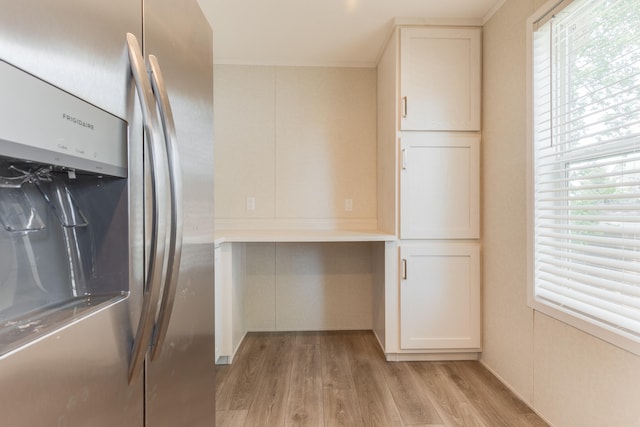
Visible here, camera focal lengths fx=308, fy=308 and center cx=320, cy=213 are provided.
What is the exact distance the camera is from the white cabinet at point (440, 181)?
2.06 metres

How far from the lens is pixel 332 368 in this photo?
2.04 m

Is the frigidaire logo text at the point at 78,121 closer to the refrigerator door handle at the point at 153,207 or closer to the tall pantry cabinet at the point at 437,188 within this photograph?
the refrigerator door handle at the point at 153,207

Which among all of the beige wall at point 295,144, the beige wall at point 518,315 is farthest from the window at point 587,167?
the beige wall at point 295,144

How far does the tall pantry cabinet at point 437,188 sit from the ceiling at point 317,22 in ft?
0.39

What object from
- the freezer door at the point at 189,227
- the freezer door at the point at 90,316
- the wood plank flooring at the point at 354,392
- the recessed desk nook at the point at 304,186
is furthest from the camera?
the recessed desk nook at the point at 304,186

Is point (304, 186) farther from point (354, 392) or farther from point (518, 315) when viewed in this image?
point (518, 315)

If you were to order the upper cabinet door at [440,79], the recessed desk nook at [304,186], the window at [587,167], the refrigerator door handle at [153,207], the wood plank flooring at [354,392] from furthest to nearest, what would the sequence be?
the recessed desk nook at [304,186] < the upper cabinet door at [440,79] < the wood plank flooring at [354,392] < the window at [587,167] < the refrigerator door handle at [153,207]

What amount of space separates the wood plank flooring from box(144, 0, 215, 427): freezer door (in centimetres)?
67

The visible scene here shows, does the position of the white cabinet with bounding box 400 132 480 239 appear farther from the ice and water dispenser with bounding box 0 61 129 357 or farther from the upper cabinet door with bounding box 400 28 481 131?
the ice and water dispenser with bounding box 0 61 129 357

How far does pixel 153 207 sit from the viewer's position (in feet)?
2.01

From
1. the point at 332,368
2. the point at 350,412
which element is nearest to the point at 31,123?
the point at 350,412

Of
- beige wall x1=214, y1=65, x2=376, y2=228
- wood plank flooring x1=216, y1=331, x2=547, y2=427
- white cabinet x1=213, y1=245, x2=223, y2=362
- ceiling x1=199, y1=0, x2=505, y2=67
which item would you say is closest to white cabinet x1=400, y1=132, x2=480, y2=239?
beige wall x1=214, y1=65, x2=376, y2=228

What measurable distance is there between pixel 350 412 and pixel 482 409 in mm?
695

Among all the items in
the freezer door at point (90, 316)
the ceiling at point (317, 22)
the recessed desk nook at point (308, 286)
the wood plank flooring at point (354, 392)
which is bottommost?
the wood plank flooring at point (354, 392)
